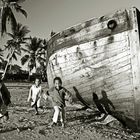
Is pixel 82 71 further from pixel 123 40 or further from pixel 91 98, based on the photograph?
pixel 123 40

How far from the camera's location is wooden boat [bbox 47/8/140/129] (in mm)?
5930

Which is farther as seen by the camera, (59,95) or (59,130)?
(59,95)

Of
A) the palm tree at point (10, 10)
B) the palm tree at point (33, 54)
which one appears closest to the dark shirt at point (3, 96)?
the palm tree at point (10, 10)

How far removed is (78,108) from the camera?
392 inches

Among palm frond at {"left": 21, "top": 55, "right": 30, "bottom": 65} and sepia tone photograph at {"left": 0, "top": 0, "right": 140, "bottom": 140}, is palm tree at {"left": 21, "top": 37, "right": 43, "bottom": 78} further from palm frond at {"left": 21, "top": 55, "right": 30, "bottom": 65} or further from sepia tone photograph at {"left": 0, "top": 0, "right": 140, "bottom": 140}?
sepia tone photograph at {"left": 0, "top": 0, "right": 140, "bottom": 140}

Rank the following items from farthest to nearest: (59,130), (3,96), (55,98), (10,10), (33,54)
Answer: (33,54)
(10,10)
(55,98)
(59,130)
(3,96)

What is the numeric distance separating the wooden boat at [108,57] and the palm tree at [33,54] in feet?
118

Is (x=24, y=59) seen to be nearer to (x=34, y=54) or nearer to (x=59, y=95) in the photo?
(x=34, y=54)

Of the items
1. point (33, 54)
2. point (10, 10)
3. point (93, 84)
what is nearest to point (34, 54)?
point (33, 54)

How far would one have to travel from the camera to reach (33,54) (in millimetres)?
43688

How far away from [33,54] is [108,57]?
125ft

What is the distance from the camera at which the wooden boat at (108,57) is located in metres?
5.93

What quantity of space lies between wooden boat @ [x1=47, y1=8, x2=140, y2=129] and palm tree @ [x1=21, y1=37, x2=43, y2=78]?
35978 mm

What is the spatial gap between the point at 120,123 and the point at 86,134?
1645 mm
